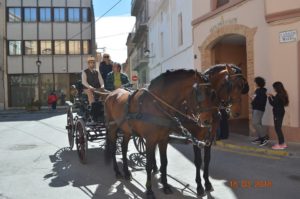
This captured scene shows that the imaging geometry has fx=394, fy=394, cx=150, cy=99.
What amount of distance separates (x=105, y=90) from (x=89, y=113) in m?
0.79

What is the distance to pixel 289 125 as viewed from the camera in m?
11.1

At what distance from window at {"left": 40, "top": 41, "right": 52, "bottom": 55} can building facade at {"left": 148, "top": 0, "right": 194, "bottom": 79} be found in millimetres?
15272

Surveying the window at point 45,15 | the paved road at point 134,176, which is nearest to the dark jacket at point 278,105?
the paved road at point 134,176

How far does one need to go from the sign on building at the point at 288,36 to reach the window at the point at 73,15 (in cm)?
3479

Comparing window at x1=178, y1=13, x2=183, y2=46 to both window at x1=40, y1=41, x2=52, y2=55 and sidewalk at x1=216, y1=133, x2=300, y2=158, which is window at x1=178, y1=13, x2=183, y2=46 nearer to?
sidewalk at x1=216, y1=133, x2=300, y2=158

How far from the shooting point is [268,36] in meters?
11.6

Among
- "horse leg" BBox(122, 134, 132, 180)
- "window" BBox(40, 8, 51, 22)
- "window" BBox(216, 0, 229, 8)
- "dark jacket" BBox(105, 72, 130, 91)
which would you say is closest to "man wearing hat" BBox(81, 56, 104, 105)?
"dark jacket" BBox(105, 72, 130, 91)

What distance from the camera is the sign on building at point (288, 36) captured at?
10.9m

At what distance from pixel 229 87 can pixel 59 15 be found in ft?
131

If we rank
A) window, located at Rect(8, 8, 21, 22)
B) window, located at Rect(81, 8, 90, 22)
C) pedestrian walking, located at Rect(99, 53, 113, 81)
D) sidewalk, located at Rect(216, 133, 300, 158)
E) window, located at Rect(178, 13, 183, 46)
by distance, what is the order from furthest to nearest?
window, located at Rect(81, 8, 90, 22)
window, located at Rect(8, 8, 21, 22)
window, located at Rect(178, 13, 183, 46)
pedestrian walking, located at Rect(99, 53, 113, 81)
sidewalk, located at Rect(216, 133, 300, 158)

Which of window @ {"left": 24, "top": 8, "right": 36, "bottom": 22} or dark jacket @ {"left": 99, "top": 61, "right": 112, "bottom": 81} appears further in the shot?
window @ {"left": 24, "top": 8, "right": 36, "bottom": 22}

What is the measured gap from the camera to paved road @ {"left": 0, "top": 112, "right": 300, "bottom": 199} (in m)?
6.39

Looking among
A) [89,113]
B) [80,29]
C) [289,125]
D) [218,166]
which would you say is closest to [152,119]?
[218,166]

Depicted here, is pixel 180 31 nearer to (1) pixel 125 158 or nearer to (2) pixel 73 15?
(1) pixel 125 158
